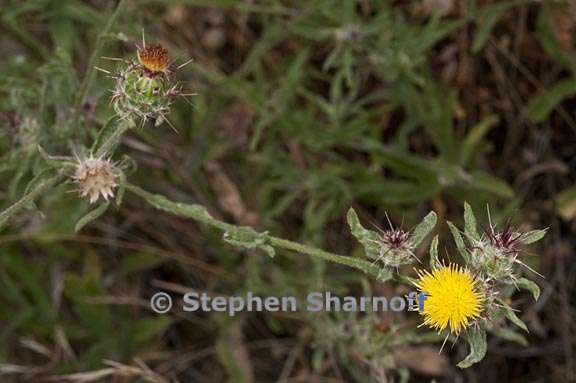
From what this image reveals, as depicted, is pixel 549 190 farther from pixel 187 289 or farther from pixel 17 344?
pixel 17 344

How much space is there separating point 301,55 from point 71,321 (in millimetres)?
2190

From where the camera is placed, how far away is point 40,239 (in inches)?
175

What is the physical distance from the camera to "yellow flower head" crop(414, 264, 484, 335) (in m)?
2.41

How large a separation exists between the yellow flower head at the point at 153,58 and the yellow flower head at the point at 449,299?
1.09 meters

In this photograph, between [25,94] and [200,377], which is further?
[200,377]

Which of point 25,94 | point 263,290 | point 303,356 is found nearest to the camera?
point 25,94

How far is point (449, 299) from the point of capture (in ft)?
7.89

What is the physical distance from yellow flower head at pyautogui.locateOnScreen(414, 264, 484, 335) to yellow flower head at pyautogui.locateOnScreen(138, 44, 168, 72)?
1.09 m

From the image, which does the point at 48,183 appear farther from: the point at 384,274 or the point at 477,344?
the point at 477,344

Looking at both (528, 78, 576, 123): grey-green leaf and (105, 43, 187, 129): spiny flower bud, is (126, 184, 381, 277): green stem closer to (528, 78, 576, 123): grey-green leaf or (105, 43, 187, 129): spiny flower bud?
(105, 43, 187, 129): spiny flower bud

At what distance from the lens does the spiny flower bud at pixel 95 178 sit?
255 cm

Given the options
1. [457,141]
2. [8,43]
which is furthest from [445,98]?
[8,43]

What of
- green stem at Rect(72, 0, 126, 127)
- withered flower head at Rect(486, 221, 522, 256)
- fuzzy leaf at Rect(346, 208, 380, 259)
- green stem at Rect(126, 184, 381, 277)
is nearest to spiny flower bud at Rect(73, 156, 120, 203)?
green stem at Rect(126, 184, 381, 277)

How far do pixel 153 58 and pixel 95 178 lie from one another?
46 centimetres
